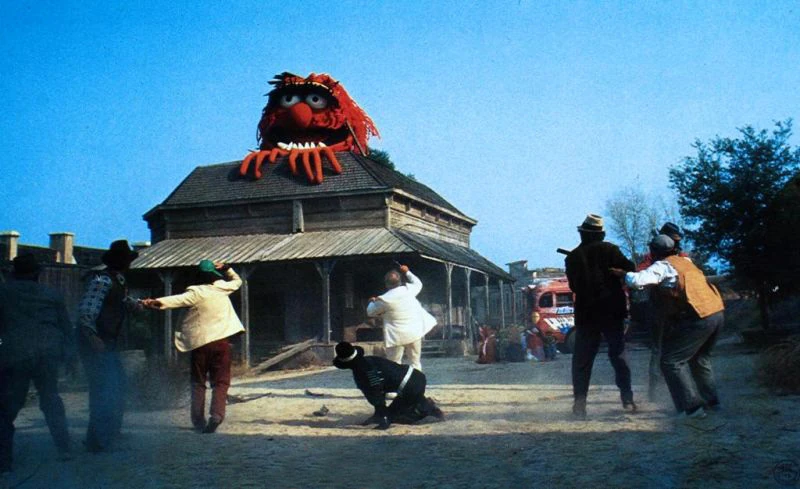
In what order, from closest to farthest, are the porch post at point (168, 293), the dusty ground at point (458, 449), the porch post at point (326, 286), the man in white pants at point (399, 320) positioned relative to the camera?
the dusty ground at point (458, 449) → the man in white pants at point (399, 320) → the porch post at point (326, 286) → the porch post at point (168, 293)

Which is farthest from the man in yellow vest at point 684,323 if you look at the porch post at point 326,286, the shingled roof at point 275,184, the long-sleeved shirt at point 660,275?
the shingled roof at point 275,184

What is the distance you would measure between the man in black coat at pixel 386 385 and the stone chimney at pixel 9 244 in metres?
22.2

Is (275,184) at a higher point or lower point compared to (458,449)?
higher

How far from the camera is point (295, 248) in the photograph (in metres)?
19.8

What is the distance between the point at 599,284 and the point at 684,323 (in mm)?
796

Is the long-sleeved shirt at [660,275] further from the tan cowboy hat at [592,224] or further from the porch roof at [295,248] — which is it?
the porch roof at [295,248]

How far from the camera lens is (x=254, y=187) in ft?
73.5

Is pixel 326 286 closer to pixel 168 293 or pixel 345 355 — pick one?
pixel 168 293

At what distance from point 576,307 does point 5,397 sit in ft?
15.5

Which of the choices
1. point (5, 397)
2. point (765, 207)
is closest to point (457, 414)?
point (5, 397)

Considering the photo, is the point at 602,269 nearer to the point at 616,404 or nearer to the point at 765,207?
the point at 616,404

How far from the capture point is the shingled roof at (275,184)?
2125cm

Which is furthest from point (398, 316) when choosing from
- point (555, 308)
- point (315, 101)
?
point (315, 101)

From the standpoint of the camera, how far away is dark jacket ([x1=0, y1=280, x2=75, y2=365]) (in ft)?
17.3
